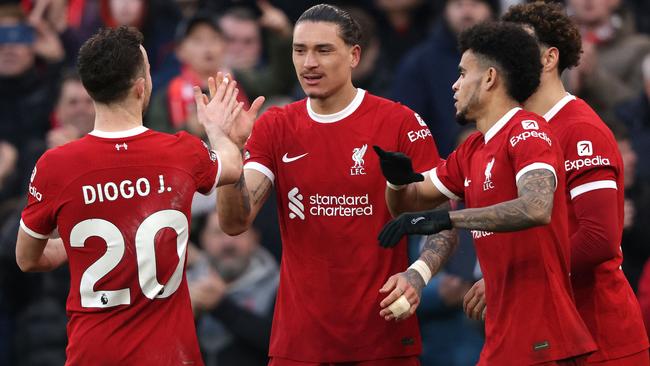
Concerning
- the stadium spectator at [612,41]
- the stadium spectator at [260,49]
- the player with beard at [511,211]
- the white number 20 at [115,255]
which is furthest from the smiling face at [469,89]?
the stadium spectator at [260,49]

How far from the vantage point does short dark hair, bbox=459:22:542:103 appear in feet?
22.3

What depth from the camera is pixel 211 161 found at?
6.86 m

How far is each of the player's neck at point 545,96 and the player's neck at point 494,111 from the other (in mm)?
402

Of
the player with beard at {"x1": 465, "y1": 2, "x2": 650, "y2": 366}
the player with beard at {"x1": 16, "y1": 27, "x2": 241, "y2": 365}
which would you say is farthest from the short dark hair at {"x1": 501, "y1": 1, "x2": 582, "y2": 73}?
the player with beard at {"x1": 16, "y1": 27, "x2": 241, "y2": 365}

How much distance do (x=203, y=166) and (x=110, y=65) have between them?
2.22ft

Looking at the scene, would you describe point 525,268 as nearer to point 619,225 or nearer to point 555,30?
point 619,225

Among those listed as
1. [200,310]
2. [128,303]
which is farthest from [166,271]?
[200,310]

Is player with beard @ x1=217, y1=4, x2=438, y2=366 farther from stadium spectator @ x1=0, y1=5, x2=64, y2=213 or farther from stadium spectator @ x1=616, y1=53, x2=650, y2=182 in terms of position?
stadium spectator @ x1=0, y1=5, x2=64, y2=213

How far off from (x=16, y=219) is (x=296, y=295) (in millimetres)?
4415

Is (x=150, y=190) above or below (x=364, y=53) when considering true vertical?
below

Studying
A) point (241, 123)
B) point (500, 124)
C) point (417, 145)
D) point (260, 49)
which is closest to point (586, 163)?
point (500, 124)

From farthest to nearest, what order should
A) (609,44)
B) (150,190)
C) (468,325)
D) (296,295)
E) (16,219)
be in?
(609,44), (16,219), (468,325), (296,295), (150,190)

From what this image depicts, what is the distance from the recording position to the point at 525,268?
6621mm

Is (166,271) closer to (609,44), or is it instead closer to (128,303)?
(128,303)
